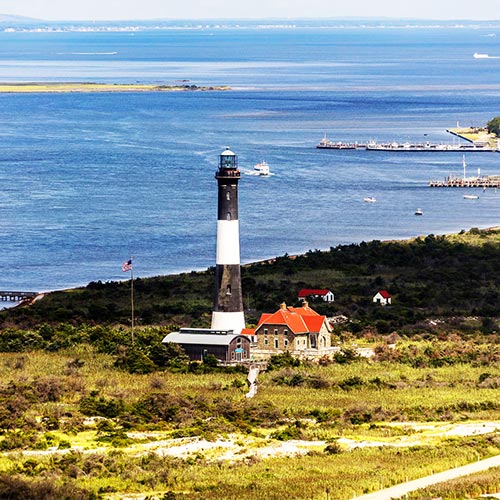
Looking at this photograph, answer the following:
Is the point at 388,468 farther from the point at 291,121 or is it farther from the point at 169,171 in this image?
the point at 291,121

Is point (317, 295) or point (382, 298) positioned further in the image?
point (382, 298)

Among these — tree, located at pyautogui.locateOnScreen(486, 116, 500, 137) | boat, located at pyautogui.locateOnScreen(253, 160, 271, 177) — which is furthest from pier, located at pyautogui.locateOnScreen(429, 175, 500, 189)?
tree, located at pyautogui.locateOnScreen(486, 116, 500, 137)

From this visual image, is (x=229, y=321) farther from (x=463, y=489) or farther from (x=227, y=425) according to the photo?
(x=463, y=489)

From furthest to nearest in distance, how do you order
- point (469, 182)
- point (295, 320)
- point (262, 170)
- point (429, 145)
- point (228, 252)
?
point (429, 145), point (469, 182), point (262, 170), point (295, 320), point (228, 252)

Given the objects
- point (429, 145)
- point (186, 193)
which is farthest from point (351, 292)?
point (429, 145)

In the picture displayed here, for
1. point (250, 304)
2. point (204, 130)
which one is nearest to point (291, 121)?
point (204, 130)

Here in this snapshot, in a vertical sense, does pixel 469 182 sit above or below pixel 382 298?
below

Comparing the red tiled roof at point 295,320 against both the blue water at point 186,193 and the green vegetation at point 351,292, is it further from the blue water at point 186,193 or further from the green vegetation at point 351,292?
the blue water at point 186,193
